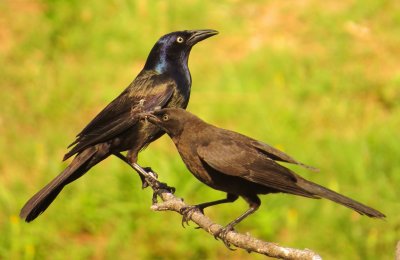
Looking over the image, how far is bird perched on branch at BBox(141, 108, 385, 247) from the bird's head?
1.19 m

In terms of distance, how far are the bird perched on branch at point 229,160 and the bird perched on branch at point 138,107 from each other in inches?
26.2

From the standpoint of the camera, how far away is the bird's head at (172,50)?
577 centimetres

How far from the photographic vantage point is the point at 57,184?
5.03 meters

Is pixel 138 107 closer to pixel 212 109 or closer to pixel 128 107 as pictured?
pixel 128 107

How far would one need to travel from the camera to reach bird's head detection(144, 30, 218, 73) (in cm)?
577

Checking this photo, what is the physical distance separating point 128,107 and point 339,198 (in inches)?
69.3

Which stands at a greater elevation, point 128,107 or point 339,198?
point 128,107

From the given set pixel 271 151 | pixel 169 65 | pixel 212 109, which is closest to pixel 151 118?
pixel 271 151

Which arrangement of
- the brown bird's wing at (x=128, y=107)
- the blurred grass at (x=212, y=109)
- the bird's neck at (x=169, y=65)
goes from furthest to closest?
the blurred grass at (x=212, y=109), the bird's neck at (x=169, y=65), the brown bird's wing at (x=128, y=107)

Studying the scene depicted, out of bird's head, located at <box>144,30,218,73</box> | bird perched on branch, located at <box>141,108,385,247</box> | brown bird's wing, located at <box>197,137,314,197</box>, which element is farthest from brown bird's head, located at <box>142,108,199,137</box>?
bird's head, located at <box>144,30,218,73</box>

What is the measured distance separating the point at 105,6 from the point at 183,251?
451 centimetres

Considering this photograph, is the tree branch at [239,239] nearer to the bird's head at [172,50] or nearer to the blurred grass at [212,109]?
the bird's head at [172,50]

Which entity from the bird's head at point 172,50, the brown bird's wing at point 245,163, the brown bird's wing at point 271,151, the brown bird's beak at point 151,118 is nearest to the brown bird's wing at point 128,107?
the bird's head at point 172,50

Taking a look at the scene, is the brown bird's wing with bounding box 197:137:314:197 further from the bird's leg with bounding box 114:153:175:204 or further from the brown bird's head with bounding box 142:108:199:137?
the bird's leg with bounding box 114:153:175:204
